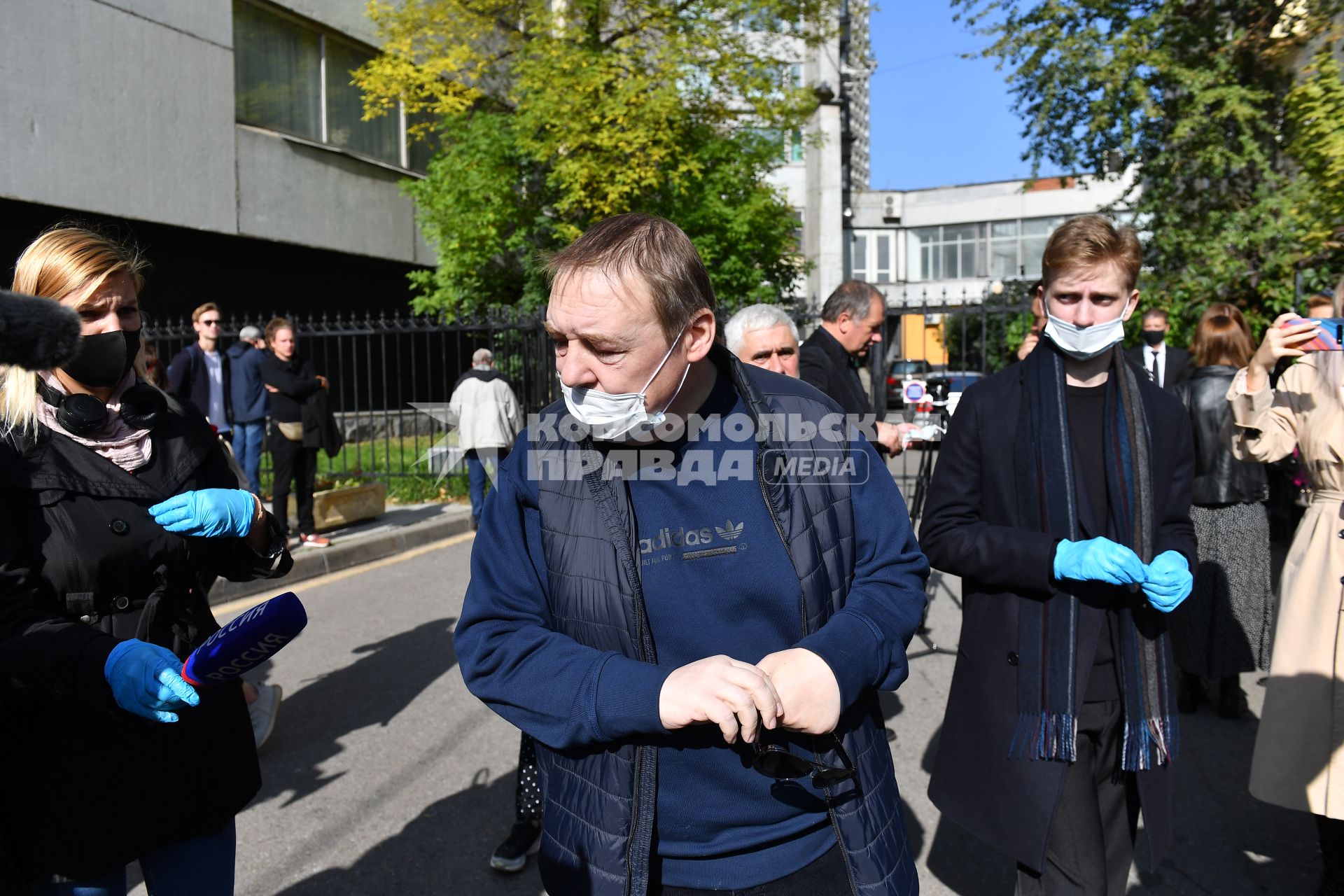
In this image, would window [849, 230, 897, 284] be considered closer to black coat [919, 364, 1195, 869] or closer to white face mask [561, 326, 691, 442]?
black coat [919, 364, 1195, 869]

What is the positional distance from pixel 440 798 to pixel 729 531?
291 cm

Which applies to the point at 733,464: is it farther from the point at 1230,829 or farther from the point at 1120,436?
the point at 1230,829

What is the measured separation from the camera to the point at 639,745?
1587mm

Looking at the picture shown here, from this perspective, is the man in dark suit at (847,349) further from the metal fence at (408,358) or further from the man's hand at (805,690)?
the metal fence at (408,358)

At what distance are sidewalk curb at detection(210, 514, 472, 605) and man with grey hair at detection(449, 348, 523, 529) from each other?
394 mm

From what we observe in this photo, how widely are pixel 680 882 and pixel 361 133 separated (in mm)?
17851

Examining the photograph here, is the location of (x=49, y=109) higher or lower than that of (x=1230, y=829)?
higher

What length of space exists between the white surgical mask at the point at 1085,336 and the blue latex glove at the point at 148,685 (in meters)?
2.24

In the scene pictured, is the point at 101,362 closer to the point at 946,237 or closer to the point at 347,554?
the point at 347,554

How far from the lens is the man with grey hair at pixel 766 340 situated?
4.04 metres

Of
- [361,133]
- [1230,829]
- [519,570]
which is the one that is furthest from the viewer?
[361,133]

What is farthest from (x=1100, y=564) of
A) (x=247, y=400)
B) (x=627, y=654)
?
(x=247, y=400)

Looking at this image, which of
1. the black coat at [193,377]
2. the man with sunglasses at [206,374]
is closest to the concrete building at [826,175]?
the man with sunglasses at [206,374]

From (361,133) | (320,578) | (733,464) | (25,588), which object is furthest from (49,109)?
(733,464)
